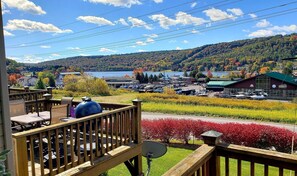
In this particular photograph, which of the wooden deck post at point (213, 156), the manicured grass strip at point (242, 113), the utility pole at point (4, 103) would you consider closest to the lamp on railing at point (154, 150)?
the wooden deck post at point (213, 156)

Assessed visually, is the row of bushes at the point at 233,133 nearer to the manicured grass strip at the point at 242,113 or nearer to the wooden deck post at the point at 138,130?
the manicured grass strip at the point at 242,113

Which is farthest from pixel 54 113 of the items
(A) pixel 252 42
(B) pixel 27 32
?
(B) pixel 27 32

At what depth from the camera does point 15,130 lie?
5262mm

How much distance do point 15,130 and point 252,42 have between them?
5615 cm

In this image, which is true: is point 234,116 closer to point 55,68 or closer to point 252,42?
point 252,42

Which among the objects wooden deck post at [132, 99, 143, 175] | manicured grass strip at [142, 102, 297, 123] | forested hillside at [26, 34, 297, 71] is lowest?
manicured grass strip at [142, 102, 297, 123]

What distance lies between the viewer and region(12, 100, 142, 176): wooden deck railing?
3.11 meters

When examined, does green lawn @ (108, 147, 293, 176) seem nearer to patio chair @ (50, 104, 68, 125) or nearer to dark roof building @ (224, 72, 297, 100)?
patio chair @ (50, 104, 68, 125)

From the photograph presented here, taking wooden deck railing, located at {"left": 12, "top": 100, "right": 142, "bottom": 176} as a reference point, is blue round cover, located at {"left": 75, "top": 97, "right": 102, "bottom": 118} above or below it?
above

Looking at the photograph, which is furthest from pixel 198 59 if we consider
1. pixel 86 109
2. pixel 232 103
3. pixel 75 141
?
pixel 75 141

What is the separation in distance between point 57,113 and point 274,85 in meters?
45.8

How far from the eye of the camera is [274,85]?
43.5m

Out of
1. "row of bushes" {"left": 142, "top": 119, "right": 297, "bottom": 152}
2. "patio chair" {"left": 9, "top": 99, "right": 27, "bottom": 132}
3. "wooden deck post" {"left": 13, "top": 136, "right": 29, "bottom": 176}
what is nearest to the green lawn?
"row of bushes" {"left": 142, "top": 119, "right": 297, "bottom": 152}

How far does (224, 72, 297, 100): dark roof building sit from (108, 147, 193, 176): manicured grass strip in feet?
117
